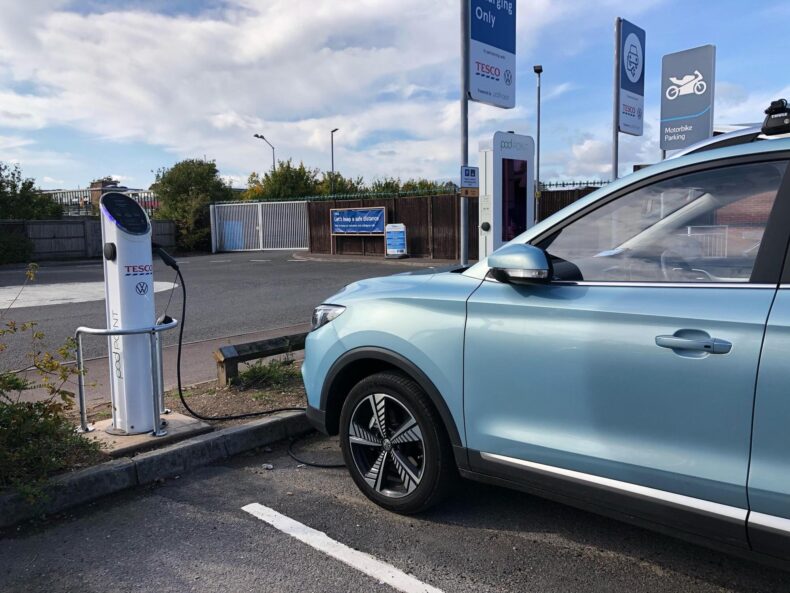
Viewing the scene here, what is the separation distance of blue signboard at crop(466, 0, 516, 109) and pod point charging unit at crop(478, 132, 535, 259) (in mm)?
595

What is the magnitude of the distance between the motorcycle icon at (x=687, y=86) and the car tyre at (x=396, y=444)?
31.7 feet

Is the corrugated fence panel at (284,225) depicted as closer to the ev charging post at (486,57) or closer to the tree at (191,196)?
the tree at (191,196)

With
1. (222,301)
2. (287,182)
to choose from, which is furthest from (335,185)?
(222,301)

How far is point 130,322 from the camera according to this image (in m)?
4.29

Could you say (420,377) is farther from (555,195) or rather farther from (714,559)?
(555,195)

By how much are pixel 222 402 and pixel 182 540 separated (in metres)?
2.07

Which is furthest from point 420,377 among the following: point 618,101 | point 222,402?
point 618,101

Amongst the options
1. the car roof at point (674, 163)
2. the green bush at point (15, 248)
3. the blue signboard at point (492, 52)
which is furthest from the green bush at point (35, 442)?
the green bush at point (15, 248)

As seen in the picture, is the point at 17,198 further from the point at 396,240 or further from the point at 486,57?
the point at 486,57

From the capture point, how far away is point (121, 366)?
435 cm

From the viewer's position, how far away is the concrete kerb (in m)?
3.52

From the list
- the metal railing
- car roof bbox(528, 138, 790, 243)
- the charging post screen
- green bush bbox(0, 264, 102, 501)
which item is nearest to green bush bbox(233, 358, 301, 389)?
the metal railing

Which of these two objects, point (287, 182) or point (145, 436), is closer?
point (145, 436)

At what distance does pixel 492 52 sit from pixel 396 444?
5.94 metres
